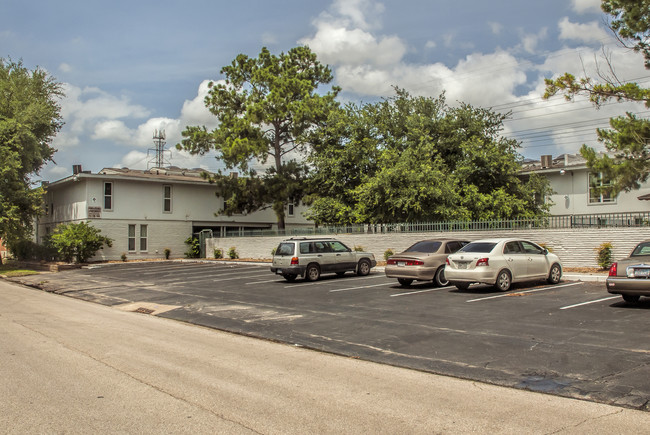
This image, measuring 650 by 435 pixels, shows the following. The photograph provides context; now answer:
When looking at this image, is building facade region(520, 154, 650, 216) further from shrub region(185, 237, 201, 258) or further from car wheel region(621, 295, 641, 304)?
shrub region(185, 237, 201, 258)

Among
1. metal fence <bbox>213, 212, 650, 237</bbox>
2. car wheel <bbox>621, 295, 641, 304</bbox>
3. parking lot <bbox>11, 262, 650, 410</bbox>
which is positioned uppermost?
metal fence <bbox>213, 212, 650, 237</bbox>

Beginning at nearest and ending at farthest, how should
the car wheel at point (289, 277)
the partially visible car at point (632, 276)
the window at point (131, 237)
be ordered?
1. the partially visible car at point (632, 276)
2. the car wheel at point (289, 277)
3. the window at point (131, 237)

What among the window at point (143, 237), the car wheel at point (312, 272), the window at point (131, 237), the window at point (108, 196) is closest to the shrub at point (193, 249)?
the window at point (143, 237)

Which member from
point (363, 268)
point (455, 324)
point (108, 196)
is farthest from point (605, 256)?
point (108, 196)

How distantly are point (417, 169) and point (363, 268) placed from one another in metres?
7.99

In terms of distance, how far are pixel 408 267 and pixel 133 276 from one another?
15466mm

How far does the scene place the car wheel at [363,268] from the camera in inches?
858

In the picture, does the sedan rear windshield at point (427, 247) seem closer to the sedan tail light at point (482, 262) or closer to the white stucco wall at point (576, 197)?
the sedan tail light at point (482, 262)

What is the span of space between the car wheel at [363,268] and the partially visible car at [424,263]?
4343 mm

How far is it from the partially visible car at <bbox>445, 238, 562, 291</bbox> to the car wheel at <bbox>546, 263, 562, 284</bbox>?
0.25ft

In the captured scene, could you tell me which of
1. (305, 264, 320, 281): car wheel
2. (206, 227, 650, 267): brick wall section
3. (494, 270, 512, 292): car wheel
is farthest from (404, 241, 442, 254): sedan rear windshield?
(206, 227, 650, 267): brick wall section

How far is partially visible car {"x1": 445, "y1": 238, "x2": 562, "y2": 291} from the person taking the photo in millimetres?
14609

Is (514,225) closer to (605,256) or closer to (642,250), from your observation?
(605,256)

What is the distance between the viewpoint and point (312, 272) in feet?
67.3
